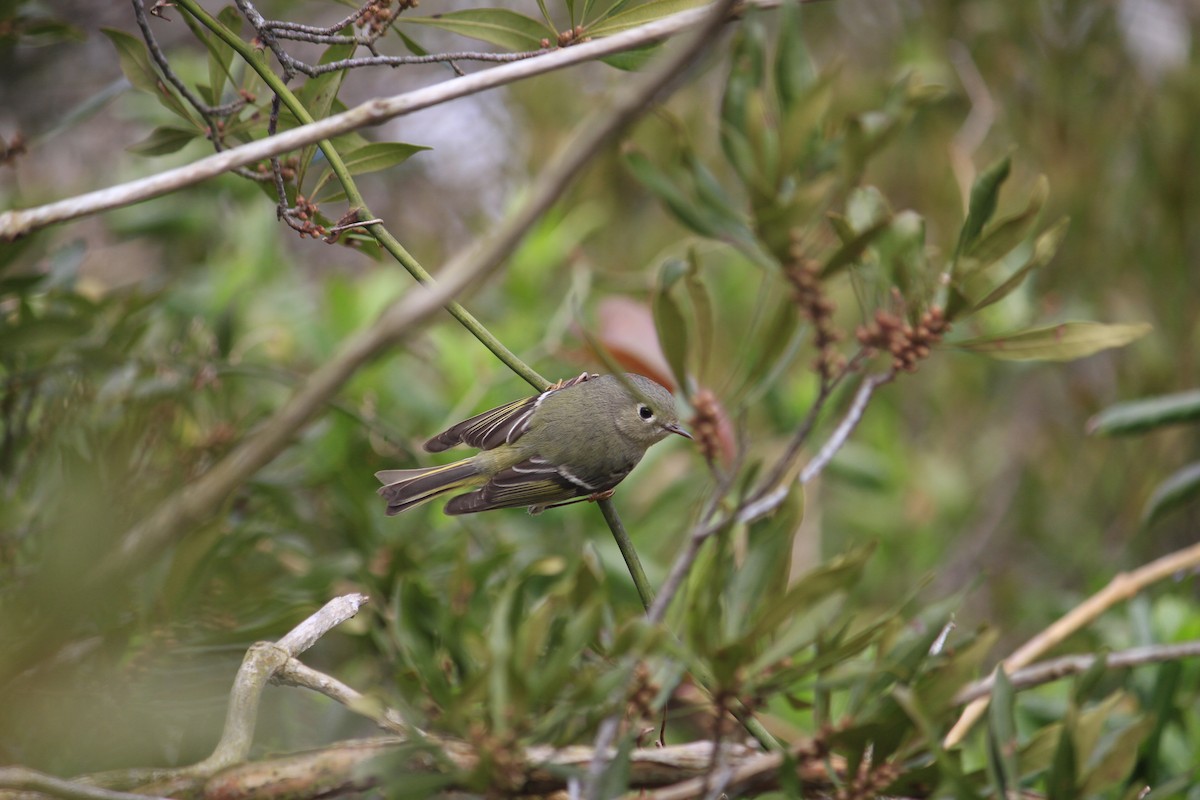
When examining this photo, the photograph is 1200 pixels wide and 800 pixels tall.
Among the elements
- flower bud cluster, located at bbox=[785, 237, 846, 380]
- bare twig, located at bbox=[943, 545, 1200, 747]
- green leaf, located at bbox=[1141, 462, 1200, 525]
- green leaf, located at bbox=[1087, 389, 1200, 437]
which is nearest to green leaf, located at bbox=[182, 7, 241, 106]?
flower bud cluster, located at bbox=[785, 237, 846, 380]

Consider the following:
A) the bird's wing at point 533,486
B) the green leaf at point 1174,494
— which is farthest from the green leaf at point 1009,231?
the green leaf at point 1174,494

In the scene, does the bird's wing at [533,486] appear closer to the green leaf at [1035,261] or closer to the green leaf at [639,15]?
the green leaf at [639,15]

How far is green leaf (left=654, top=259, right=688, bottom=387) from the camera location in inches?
33.7

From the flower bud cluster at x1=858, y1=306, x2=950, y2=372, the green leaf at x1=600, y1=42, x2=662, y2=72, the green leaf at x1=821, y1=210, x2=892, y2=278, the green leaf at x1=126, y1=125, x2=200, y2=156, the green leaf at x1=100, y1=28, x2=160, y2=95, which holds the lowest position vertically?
the flower bud cluster at x1=858, y1=306, x2=950, y2=372

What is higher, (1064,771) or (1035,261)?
(1035,261)

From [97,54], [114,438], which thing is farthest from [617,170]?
[114,438]

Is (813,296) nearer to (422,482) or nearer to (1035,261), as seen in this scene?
(1035,261)

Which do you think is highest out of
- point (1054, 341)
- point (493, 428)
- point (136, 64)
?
point (136, 64)

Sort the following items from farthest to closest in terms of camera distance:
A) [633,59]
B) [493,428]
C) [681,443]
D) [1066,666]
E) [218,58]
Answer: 1. [681,443]
2. [493,428]
3. [218,58]
4. [633,59]
5. [1066,666]

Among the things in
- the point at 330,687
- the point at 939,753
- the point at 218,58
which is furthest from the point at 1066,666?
the point at 218,58

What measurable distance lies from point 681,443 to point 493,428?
93 cm

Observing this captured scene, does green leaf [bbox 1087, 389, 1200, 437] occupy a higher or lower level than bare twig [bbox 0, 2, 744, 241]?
lower

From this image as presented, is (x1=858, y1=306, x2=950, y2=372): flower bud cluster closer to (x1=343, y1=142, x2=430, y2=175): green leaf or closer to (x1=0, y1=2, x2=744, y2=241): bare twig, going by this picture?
Result: (x1=0, y1=2, x2=744, y2=241): bare twig

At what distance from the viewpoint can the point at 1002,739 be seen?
928 mm
